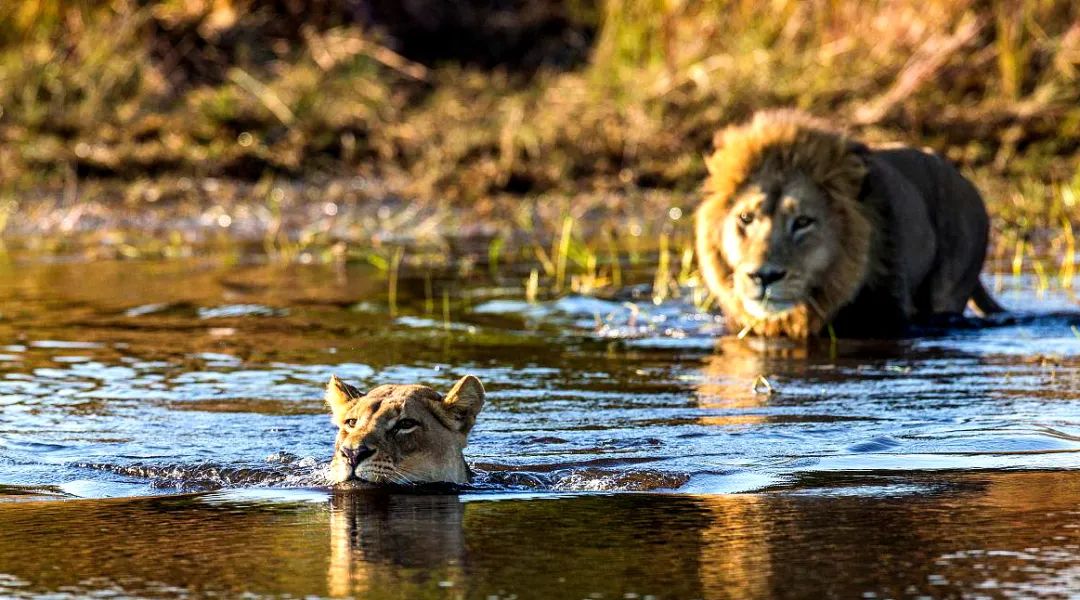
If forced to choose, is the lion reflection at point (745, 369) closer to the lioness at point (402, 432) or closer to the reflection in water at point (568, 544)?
the lioness at point (402, 432)

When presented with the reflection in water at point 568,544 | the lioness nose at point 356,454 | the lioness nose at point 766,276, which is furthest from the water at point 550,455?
the lioness nose at point 766,276

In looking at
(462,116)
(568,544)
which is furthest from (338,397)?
(462,116)

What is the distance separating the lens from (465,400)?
5.78 meters

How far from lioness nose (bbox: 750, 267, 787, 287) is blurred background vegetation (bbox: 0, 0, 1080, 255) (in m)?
5.28


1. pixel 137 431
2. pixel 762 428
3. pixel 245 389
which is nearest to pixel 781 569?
pixel 762 428

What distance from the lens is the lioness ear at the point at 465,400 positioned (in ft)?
18.9

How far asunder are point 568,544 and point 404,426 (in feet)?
2.96

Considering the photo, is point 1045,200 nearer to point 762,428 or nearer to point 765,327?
point 765,327

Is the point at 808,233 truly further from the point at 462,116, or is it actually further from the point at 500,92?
the point at 500,92

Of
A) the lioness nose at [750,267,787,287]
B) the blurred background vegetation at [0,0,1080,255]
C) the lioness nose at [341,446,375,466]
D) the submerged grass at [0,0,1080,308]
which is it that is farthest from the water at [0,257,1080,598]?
the blurred background vegetation at [0,0,1080,255]

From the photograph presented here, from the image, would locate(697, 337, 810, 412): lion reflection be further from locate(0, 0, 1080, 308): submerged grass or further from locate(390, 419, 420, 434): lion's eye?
locate(0, 0, 1080, 308): submerged grass

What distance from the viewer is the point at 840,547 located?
477 cm

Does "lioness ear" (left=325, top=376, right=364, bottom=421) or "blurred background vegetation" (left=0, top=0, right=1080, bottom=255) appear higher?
"blurred background vegetation" (left=0, top=0, right=1080, bottom=255)

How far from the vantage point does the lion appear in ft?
29.2
